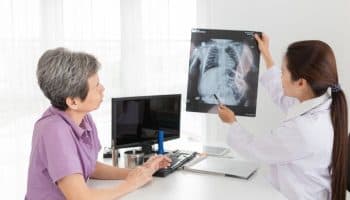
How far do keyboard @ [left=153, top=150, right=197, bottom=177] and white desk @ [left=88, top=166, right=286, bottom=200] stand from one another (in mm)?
26

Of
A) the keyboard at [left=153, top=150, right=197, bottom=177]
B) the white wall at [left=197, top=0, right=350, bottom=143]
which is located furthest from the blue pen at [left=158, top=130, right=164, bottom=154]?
the white wall at [left=197, top=0, right=350, bottom=143]

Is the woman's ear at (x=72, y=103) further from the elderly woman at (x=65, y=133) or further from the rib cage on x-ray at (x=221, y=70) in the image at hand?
the rib cage on x-ray at (x=221, y=70)

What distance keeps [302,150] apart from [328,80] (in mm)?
303

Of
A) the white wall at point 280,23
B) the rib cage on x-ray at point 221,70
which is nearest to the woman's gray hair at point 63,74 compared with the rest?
the rib cage on x-ray at point 221,70

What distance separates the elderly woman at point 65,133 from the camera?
4.49 feet

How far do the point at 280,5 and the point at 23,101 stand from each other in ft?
6.73

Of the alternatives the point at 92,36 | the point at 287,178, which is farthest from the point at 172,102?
the point at 92,36

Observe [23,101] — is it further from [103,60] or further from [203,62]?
[203,62]

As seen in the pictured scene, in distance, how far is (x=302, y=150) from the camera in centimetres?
154

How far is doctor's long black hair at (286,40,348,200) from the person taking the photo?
1.53m

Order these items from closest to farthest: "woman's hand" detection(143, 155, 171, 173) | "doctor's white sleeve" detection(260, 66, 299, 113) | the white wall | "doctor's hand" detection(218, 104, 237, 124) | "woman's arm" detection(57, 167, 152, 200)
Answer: "woman's arm" detection(57, 167, 152, 200) → "woman's hand" detection(143, 155, 171, 173) → "doctor's hand" detection(218, 104, 237, 124) → "doctor's white sleeve" detection(260, 66, 299, 113) → the white wall

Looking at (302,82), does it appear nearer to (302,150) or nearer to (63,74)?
(302,150)

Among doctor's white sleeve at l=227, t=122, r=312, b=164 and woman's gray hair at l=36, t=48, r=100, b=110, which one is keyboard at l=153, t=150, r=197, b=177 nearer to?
doctor's white sleeve at l=227, t=122, r=312, b=164

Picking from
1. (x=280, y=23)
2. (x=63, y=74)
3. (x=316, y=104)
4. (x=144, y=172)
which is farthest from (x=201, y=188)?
(x=280, y=23)
